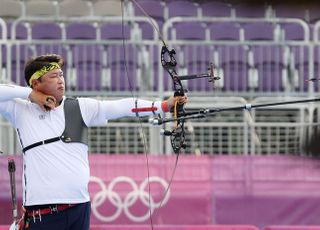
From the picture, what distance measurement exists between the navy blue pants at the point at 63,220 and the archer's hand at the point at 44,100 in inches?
21.4

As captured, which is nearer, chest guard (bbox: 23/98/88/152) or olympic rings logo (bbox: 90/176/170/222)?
chest guard (bbox: 23/98/88/152)

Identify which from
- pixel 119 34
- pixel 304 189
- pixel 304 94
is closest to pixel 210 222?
pixel 304 189

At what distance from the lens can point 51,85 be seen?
4875 millimetres

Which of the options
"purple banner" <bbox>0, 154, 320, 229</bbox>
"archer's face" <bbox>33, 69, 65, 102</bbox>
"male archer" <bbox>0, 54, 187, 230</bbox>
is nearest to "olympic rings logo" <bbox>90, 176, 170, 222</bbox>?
"purple banner" <bbox>0, 154, 320, 229</bbox>

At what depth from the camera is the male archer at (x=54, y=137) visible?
4.75 meters

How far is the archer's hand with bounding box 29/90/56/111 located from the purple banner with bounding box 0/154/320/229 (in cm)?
332

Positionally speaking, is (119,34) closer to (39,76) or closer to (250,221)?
(250,221)

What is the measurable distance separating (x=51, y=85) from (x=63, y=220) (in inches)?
28.5

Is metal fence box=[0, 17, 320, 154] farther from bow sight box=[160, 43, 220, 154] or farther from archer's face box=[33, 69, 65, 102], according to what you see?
archer's face box=[33, 69, 65, 102]

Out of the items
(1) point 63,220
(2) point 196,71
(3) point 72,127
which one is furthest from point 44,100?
(2) point 196,71

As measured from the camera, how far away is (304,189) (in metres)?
8.32

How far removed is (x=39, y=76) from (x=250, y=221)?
3.82 m

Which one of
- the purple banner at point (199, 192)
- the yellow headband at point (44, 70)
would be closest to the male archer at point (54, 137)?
the yellow headband at point (44, 70)

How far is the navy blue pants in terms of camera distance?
476 cm
